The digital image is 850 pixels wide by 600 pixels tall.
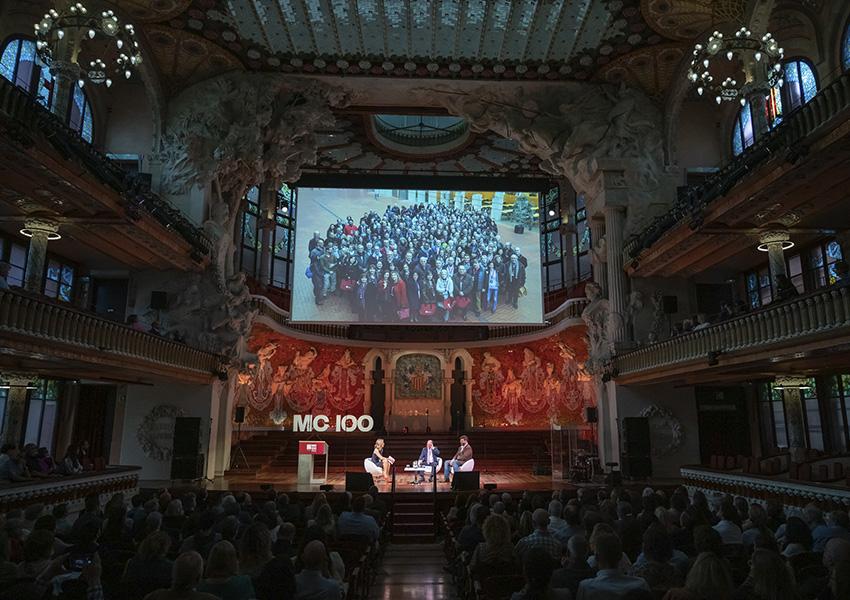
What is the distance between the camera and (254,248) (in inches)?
1126

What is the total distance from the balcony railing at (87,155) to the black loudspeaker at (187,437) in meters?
5.03

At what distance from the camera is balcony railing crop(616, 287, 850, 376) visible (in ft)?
31.4

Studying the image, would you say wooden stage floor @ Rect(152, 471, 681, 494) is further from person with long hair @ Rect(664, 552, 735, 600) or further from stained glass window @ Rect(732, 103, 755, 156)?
person with long hair @ Rect(664, 552, 735, 600)

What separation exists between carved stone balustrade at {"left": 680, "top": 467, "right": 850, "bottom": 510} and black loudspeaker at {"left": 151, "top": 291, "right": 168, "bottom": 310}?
51.6 feet

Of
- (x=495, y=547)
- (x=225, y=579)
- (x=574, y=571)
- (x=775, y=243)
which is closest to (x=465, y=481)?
(x=495, y=547)

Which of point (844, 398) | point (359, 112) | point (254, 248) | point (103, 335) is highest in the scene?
point (359, 112)

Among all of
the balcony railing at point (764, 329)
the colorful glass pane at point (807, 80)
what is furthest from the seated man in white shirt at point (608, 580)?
the colorful glass pane at point (807, 80)

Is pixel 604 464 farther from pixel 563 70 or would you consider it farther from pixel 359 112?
pixel 359 112

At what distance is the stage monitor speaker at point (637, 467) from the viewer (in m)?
17.7

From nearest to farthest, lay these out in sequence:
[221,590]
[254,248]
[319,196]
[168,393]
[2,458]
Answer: [221,590]
[2,458]
[168,393]
[319,196]
[254,248]

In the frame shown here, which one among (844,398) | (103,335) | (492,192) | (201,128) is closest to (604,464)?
A: (844,398)

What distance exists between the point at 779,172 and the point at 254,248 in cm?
2248

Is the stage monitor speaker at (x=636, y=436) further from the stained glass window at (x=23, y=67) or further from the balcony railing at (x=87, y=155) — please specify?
the stained glass window at (x=23, y=67)

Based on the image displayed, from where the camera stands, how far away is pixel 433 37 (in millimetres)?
18734
